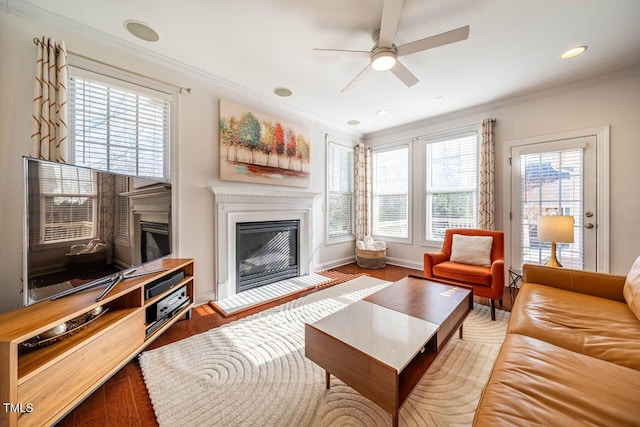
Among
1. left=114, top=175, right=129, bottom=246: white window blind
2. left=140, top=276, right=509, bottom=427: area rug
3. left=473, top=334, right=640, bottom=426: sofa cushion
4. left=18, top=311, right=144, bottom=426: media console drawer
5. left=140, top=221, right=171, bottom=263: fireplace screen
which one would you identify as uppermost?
left=114, top=175, right=129, bottom=246: white window blind

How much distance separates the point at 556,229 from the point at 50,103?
4.63 metres

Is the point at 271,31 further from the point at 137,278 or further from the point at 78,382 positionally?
the point at 78,382

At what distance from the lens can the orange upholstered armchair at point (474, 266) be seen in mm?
2359

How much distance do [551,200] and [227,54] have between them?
4.26 m

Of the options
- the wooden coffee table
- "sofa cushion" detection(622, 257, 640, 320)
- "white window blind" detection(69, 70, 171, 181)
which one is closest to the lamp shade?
"sofa cushion" detection(622, 257, 640, 320)

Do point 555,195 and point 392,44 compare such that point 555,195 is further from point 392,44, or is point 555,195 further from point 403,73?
point 392,44

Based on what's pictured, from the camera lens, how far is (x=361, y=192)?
4.79 meters

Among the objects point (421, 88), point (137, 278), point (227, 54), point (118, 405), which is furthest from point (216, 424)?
point (421, 88)

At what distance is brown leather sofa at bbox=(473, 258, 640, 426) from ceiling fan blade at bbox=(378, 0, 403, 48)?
6.98 feet

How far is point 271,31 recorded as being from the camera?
208 centimetres

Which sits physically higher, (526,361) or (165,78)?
(165,78)

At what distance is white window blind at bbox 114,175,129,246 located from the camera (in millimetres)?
1707

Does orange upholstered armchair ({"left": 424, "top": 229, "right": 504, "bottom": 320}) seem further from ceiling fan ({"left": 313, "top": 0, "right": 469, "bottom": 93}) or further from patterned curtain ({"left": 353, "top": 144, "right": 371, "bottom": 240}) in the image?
ceiling fan ({"left": 313, "top": 0, "right": 469, "bottom": 93})
